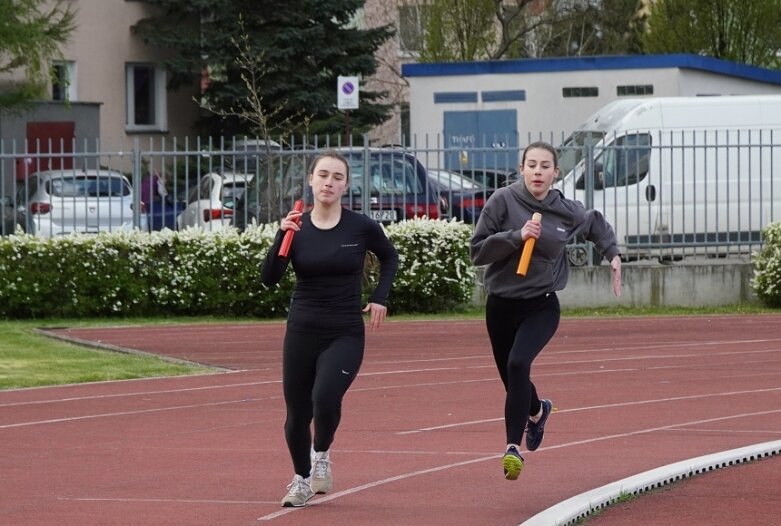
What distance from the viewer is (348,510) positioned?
8.32m

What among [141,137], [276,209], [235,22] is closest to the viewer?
[276,209]

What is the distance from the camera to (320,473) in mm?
8531

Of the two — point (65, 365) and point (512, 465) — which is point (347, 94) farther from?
point (512, 465)

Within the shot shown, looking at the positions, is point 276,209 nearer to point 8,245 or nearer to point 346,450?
point 8,245

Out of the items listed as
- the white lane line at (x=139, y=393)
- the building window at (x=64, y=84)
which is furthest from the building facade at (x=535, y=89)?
the white lane line at (x=139, y=393)

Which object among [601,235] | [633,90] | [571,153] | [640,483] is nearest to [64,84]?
[633,90]

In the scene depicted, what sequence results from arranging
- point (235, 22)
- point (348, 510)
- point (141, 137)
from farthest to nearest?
point (141, 137)
point (235, 22)
point (348, 510)

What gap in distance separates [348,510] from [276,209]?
43.9 ft

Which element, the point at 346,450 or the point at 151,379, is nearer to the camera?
the point at 346,450

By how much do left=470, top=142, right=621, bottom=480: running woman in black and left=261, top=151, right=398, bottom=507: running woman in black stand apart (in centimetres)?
71

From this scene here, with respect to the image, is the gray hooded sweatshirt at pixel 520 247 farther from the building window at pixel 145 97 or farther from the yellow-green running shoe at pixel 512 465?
the building window at pixel 145 97

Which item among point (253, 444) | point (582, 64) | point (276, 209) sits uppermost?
point (582, 64)

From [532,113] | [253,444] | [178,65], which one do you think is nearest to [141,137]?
[178,65]

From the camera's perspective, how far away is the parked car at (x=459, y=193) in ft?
70.1
